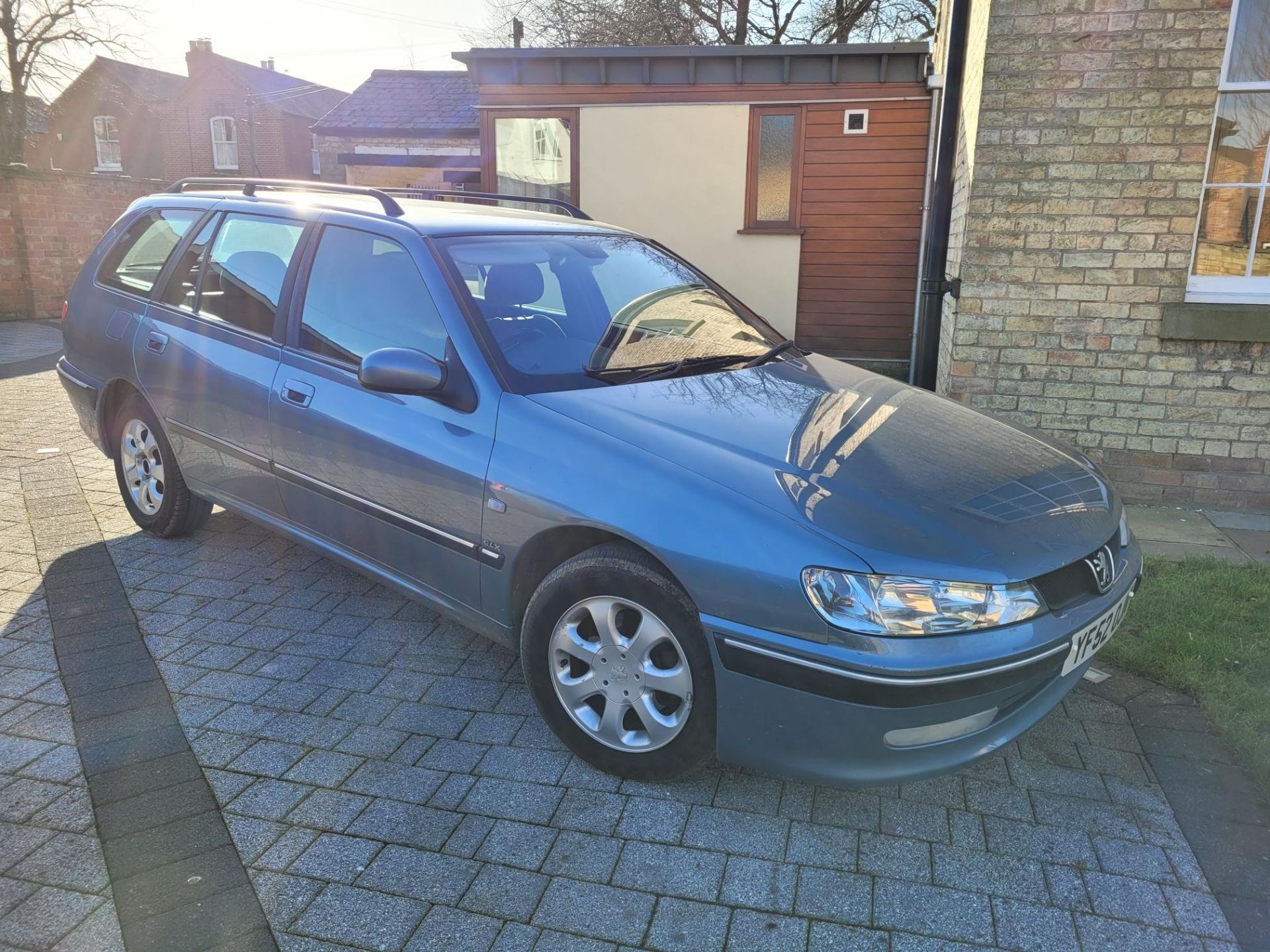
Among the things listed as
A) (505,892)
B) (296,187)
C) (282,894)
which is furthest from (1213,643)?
(296,187)

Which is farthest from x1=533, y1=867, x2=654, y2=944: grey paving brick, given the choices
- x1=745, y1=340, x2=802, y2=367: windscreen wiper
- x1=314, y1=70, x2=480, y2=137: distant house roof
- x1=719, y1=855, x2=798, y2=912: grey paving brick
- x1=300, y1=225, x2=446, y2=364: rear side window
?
x1=314, y1=70, x2=480, y2=137: distant house roof

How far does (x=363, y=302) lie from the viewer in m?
3.51

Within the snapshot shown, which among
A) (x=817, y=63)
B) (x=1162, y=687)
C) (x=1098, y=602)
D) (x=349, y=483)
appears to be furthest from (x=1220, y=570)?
(x=817, y=63)

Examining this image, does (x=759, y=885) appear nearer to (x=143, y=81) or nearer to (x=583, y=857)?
(x=583, y=857)

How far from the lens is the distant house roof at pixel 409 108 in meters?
21.9

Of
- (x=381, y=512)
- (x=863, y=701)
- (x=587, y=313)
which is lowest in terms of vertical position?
(x=863, y=701)

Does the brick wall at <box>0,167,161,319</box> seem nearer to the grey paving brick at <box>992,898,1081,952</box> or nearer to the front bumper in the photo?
the front bumper

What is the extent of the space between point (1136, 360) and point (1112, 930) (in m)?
4.30

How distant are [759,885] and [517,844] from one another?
0.69 m

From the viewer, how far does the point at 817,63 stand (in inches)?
404

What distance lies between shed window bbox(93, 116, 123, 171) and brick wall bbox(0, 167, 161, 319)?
77.5 ft

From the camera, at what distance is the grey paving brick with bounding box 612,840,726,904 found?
242 centimetres

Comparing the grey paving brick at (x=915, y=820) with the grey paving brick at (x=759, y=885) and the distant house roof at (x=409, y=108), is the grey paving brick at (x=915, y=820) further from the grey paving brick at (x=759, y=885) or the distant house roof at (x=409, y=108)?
the distant house roof at (x=409, y=108)

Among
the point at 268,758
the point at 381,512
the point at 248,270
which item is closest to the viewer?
the point at 268,758
